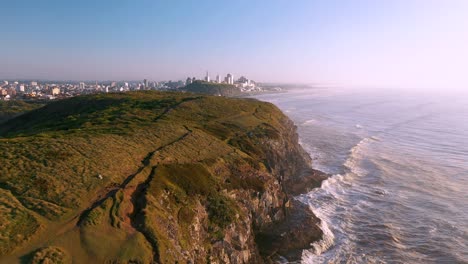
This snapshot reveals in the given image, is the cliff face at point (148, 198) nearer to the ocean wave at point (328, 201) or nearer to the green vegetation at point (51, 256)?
the green vegetation at point (51, 256)

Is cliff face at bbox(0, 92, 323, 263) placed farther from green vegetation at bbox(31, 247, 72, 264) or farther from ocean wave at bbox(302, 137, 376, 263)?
ocean wave at bbox(302, 137, 376, 263)

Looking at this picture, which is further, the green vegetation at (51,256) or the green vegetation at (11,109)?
the green vegetation at (11,109)

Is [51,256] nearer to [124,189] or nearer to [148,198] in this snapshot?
[148,198]

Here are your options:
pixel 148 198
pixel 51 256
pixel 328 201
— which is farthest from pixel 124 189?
pixel 328 201

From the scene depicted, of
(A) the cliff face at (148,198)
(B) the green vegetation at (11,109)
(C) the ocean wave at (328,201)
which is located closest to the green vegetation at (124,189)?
(A) the cliff face at (148,198)

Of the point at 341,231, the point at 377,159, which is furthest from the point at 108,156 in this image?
the point at 377,159

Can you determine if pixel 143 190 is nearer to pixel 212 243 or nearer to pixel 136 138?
pixel 212 243
